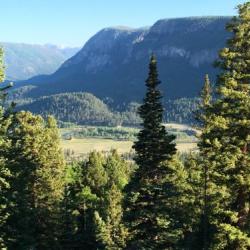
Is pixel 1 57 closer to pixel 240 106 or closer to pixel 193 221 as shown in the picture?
pixel 240 106

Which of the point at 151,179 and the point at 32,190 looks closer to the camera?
the point at 151,179

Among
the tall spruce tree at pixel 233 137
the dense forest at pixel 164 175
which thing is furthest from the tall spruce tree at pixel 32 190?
the tall spruce tree at pixel 233 137

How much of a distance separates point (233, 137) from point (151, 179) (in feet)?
28.7

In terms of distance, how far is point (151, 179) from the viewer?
119 feet

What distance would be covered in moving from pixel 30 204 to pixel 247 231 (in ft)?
101

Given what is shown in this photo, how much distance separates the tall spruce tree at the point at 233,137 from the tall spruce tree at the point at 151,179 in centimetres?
579

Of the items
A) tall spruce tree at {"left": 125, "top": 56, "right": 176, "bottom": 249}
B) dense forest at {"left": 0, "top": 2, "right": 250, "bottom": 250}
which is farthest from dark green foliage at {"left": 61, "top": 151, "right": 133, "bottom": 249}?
tall spruce tree at {"left": 125, "top": 56, "right": 176, "bottom": 249}

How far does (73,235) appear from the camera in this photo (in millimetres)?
69312

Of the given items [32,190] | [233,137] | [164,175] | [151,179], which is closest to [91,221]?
[32,190]

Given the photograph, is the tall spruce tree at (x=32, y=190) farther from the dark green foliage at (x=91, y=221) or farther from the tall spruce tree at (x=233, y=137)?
the tall spruce tree at (x=233, y=137)

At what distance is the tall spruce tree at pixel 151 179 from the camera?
35.5m

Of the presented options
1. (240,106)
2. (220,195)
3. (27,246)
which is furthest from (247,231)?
(27,246)

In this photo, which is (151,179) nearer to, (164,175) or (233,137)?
(164,175)

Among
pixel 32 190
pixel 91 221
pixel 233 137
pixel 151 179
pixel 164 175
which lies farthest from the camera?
pixel 91 221
